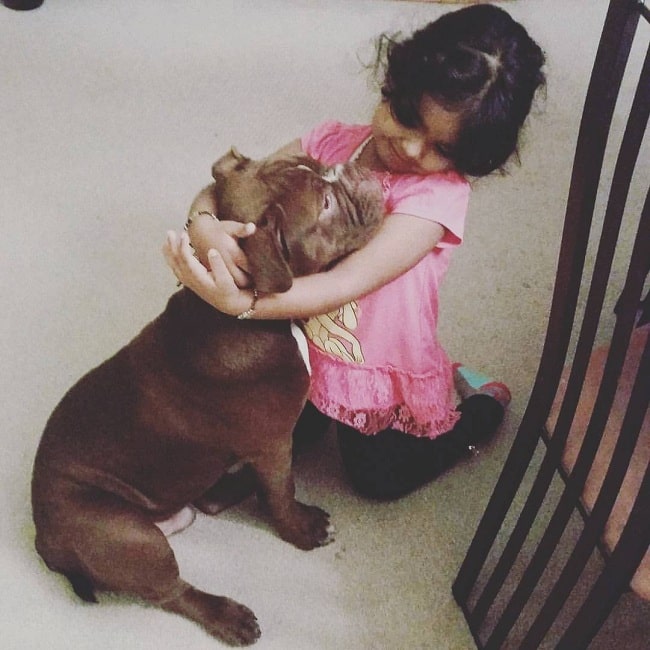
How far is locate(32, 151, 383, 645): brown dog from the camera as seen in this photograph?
1109 millimetres

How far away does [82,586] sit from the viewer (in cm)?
131

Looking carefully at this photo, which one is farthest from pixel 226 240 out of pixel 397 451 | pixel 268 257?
pixel 397 451

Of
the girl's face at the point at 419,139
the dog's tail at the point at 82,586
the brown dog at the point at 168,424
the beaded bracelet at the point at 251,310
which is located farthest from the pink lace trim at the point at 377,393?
the dog's tail at the point at 82,586

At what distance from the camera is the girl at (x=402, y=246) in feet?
3.34

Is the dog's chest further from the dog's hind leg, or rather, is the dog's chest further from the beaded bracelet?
the dog's hind leg

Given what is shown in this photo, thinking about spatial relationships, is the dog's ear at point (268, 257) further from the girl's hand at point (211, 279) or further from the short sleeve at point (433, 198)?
the short sleeve at point (433, 198)

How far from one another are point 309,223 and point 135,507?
21.3 inches

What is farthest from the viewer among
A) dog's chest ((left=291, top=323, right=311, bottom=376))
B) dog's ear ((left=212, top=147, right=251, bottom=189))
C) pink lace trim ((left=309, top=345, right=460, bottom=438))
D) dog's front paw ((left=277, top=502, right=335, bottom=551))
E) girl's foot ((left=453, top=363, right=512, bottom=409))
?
girl's foot ((left=453, top=363, right=512, bottom=409))

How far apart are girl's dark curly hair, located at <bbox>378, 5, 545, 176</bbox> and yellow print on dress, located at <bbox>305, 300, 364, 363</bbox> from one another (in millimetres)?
318

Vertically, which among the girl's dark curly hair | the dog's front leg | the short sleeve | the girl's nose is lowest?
the dog's front leg

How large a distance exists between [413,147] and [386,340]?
33cm

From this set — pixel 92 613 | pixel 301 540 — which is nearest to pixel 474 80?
pixel 301 540

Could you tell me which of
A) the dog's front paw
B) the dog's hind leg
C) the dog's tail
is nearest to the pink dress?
the dog's front paw

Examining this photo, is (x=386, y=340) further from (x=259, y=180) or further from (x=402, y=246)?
(x=259, y=180)
